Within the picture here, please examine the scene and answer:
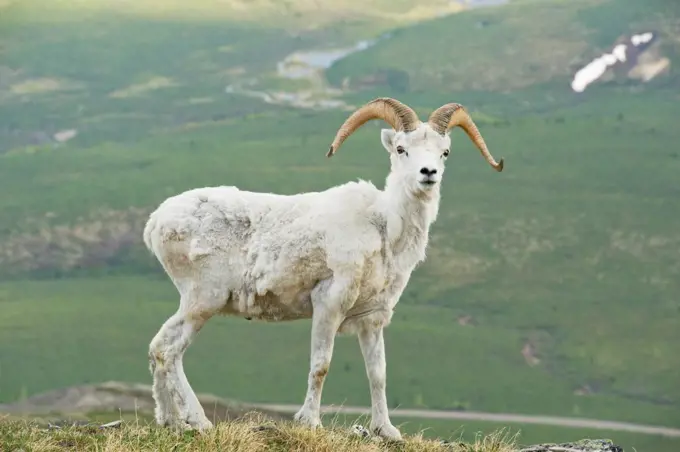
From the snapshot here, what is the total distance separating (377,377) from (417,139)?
2.37m

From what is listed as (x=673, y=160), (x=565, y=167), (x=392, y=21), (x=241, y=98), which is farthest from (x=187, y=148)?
(x=673, y=160)

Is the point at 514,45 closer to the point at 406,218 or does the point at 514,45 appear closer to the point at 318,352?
the point at 406,218

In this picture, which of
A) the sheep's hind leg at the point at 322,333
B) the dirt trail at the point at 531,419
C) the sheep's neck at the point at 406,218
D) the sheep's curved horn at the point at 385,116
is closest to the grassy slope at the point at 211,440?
the sheep's hind leg at the point at 322,333

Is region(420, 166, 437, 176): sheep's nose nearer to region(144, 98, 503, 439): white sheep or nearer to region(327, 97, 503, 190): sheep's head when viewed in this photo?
region(327, 97, 503, 190): sheep's head

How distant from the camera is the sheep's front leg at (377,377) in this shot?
36.2 ft

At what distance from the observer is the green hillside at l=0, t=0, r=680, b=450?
22.1m

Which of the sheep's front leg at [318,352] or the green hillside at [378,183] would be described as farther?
the green hillside at [378,183]

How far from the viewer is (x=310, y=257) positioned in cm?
1084

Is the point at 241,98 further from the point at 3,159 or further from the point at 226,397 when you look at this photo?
the point at 226,397

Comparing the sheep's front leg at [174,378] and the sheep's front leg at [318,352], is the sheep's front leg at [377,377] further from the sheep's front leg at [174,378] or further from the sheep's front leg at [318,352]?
the sheep's front leg at [174,378]

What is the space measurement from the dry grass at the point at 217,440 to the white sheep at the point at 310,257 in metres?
0.29

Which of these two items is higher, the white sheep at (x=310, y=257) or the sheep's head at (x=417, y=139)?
the sheep's head at (x=417, y=139)

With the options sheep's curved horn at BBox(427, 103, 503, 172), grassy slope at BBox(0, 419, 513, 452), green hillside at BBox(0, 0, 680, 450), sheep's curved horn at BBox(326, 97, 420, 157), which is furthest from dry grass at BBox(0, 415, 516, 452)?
green hillside at BBox(0, 0, 680, 450)

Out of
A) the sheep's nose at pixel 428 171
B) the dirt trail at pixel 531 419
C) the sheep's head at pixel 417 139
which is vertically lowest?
the dirt trail at pixel 531 419
